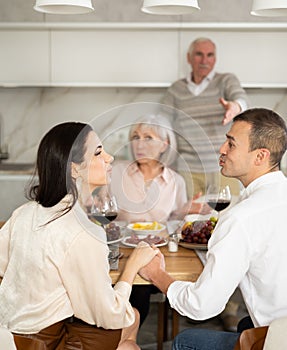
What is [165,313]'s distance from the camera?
2988mm

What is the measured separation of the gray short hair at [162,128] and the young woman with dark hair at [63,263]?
0.65 feet

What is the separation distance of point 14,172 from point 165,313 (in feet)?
5.02

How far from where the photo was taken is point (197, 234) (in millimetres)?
2316

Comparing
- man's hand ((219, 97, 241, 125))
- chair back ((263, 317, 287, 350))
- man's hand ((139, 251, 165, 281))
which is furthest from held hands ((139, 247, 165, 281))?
man's hand ((219, 97, 241, 125))

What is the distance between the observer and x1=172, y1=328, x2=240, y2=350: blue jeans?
1903mm

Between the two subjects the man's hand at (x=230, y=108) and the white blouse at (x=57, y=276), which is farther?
the man's hand at (x=230, y=108)

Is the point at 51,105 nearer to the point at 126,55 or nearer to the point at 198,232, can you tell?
the point at 126,55

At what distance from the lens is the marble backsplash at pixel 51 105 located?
14.9 feet

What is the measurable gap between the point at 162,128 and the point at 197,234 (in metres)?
0.42

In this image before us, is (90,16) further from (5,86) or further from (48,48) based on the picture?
(5,86)

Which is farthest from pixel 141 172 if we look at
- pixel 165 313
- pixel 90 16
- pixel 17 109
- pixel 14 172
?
pixel 17 109

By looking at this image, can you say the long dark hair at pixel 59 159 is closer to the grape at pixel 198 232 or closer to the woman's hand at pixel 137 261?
the woman's hand at pixel 137 261

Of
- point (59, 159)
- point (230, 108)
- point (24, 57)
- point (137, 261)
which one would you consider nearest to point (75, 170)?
point (59, 159)

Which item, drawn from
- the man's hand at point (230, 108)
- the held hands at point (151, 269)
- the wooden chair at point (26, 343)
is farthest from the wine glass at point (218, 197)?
the man's hand at point (230, 108)
